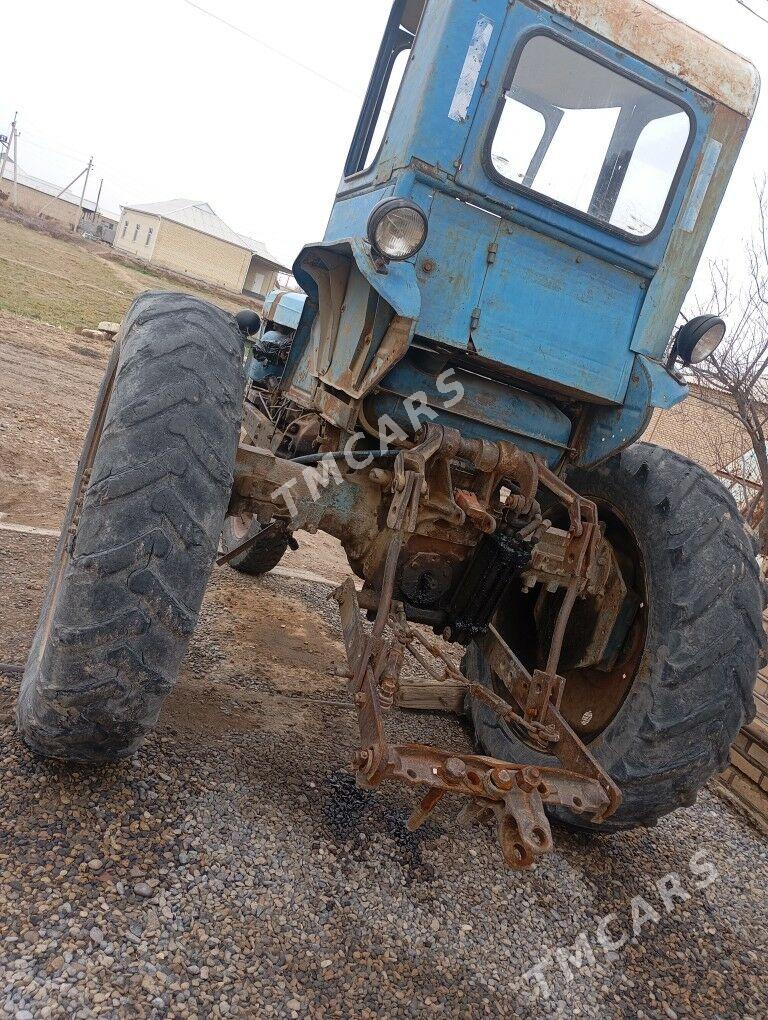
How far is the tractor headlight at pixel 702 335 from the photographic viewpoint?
3.07m

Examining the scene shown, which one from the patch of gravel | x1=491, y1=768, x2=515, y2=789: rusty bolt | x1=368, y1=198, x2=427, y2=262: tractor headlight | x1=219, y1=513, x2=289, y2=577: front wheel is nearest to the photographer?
the patch of gravel

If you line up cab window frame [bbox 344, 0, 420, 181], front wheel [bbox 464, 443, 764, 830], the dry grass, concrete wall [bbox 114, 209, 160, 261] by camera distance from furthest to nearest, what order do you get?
1. concrete wall [bbox 114, 209, 160, 261]
2. the dry grass
3. cab window frame [bbox 344, 0, 420, 181]
4. front wheel [bbox 464, 443, 764, 830]

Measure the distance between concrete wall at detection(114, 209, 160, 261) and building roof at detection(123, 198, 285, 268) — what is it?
16.6 inches

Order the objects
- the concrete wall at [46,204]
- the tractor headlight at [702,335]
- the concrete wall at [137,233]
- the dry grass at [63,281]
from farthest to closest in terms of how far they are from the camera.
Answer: the concrete wall at [46,204] < the concrete wall at [137,233] < the dry grass at [63,281] < the tractor headlight at [702,335]

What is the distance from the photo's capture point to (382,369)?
2.76 meters

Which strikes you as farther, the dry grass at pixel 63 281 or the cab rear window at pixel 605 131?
the dry grass at pixel 63 281

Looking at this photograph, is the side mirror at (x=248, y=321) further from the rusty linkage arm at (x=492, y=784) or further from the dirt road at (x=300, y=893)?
the rusty linkage arm at (x=492, y=784)

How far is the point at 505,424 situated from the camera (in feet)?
10.2

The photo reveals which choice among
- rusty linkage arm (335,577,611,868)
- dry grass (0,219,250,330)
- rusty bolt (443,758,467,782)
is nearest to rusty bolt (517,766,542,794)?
rusty linkage arm (335,577,611,868)

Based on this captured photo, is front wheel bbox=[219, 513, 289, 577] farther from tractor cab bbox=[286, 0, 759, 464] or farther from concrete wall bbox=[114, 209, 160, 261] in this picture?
concrete wall bbox=[114, 209, 160, 261]

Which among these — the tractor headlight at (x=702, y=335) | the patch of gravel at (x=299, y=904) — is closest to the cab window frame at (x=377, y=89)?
the tractor headlight at (x=702, y=335)

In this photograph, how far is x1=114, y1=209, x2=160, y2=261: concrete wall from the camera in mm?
44688

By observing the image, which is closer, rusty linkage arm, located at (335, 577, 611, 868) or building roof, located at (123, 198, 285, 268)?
rusty linkage arm, located at (335, 577, 611, 868)

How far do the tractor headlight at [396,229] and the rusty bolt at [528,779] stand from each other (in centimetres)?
167
